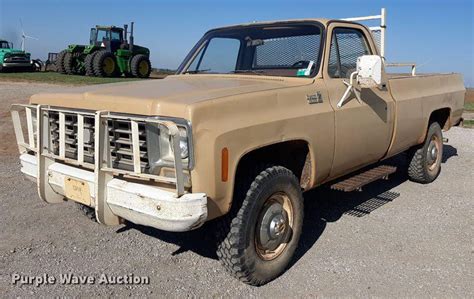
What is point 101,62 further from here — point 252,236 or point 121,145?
point 252,236

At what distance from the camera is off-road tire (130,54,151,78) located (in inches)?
936

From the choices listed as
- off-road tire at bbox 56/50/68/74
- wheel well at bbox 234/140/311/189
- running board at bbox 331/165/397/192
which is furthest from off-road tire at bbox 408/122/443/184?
off-road tire at bbox 56/50/68/74

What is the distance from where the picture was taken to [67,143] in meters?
3.49

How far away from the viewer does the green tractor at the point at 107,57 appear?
23.5 m

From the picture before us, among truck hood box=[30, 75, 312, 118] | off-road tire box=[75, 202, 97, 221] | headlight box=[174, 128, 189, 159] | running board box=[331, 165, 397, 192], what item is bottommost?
off-road tire box=[75, 202, 97, 221]

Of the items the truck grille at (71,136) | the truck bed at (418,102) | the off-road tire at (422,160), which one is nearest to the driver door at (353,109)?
the truck bed at (418,102)

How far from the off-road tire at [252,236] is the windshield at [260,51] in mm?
1163

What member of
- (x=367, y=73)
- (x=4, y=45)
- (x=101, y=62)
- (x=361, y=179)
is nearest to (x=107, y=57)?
(x=101, y=62)

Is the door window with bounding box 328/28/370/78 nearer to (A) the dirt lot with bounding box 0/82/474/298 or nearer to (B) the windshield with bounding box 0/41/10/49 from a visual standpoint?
(A) the dirt lot with bounding box 0/82/474/298

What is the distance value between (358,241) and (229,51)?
2.35 m

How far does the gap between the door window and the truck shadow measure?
155 centimetres

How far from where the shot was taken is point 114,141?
316cm

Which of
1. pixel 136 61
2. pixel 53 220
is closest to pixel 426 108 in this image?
pixel 53 220

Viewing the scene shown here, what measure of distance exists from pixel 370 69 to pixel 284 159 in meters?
1.09
